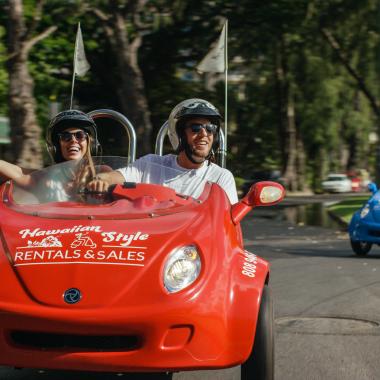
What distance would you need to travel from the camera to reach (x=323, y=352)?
6.54 m

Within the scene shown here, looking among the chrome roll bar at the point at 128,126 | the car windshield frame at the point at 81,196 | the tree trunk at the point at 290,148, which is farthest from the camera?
the tree trunk at the point at 290,148

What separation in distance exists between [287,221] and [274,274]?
1514 cm

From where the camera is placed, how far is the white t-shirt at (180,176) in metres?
6.02

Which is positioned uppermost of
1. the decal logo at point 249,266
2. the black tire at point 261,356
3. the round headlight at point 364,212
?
the decal logo at point 249,266

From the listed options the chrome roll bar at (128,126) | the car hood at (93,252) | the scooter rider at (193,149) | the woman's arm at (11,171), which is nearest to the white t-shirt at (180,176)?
the scooter rider at (193,149)

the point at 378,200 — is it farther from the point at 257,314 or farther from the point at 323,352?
the point at 257,314

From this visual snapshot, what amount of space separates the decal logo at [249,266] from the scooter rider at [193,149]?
2.15ft

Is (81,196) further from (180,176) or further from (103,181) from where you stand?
(180,176)

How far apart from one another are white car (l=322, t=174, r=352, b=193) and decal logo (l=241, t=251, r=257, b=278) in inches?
2255

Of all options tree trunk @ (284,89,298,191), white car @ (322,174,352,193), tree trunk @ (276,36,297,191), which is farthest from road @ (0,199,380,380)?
white car @ (322,174,352,193)

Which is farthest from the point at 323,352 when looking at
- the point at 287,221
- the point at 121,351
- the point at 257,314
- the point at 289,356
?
the point at 287,221

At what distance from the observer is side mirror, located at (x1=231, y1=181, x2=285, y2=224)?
5379mm

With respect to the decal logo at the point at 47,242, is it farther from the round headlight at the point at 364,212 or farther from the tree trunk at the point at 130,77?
the tree trunk at the point at 130,77

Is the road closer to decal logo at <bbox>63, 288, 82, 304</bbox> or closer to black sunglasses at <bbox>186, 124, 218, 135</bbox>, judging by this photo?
decal logo at <bbox>63, 288, 82, 304</bbox>
